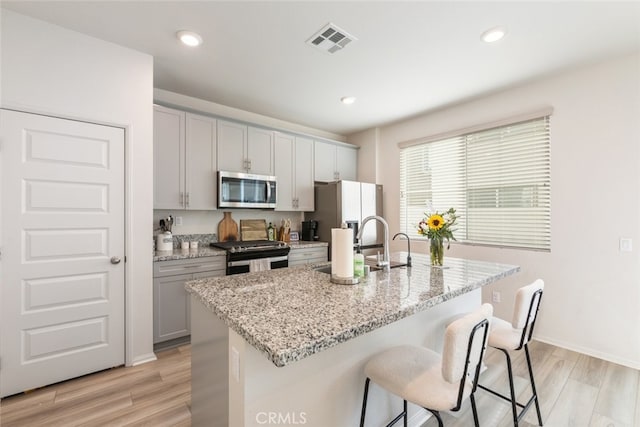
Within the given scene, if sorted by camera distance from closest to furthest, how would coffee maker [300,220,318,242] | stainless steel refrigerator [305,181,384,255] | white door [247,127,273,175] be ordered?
white door [247,127,273,175]
stainless steel refrigerator [305,181,384,255]
coffee maker [300,220,318,242]

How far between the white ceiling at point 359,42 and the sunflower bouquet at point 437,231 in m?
1.40

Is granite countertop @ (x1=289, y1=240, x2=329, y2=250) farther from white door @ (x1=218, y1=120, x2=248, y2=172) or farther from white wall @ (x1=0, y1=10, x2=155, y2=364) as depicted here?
white wall @ (x1=0, y1=10, x2=155, y2=364)

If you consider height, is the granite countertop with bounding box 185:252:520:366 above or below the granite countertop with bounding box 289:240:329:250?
above

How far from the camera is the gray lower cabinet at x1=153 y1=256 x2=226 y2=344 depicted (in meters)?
2.66

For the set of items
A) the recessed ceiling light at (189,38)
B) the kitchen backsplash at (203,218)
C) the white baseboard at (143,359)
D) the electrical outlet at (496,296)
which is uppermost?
the recessed ceiling light at (189,38)

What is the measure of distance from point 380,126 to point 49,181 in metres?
3.97

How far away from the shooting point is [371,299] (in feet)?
4.20

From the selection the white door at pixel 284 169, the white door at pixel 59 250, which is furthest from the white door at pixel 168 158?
the white door at pixel 284 169

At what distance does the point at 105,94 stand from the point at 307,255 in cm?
263

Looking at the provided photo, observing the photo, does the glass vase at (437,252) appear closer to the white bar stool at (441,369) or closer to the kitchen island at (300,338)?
the kitchen island at (300,338)

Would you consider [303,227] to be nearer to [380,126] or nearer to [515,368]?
[380,126]

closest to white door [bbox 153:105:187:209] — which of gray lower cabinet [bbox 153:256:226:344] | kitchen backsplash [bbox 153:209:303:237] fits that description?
kitchen backsplash [bbox 153:209:303:237]

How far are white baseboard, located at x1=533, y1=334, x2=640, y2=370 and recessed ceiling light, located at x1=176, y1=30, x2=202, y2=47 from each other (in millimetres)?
4220

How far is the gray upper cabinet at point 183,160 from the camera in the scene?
9.61 ft
